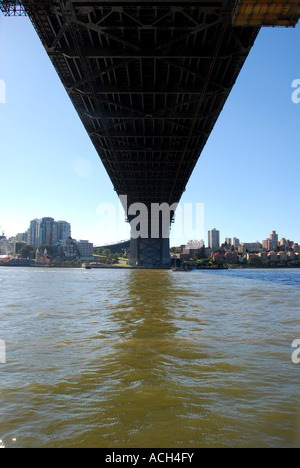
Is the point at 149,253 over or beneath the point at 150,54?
beneath

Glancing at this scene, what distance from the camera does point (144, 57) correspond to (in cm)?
1830

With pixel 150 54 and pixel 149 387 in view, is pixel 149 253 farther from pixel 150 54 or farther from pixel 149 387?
pixel 149 387

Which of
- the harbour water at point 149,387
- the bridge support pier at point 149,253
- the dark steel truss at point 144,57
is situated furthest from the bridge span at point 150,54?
the bridge support pier at point 149,253

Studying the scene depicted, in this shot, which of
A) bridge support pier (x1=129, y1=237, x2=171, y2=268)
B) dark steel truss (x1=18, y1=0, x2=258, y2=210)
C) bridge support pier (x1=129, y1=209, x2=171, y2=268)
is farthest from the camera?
bridge support pier (x1=129, y1=237, x2=171, y2=268)

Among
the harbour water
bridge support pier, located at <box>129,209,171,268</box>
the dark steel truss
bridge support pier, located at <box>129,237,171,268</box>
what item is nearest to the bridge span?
the dark steel truss

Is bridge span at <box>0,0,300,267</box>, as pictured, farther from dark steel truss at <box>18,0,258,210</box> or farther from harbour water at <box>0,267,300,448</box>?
harbour water at <box>0,267,300,448</box>

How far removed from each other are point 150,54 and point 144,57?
359 millimetres

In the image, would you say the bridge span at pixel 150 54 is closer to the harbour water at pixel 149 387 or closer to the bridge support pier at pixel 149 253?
the harbour water at pixel 149 387

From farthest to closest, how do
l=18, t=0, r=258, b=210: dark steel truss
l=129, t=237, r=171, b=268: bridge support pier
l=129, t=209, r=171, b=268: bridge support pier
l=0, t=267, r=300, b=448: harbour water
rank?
l=129, t=237, r=171, b=268: bridge support pier
l=129, t=209, r=171, b=268: bridge support pier
l=18, t=0, r=258, b=210: dark steel truss
l=0, t=267, r=300, b=448: harbour water

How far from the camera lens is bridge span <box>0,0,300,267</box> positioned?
48.8 feet

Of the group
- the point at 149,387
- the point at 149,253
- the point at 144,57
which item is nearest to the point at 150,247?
the point at 149,253

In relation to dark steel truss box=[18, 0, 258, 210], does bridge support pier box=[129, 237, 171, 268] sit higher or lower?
lower

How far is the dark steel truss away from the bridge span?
5cm
